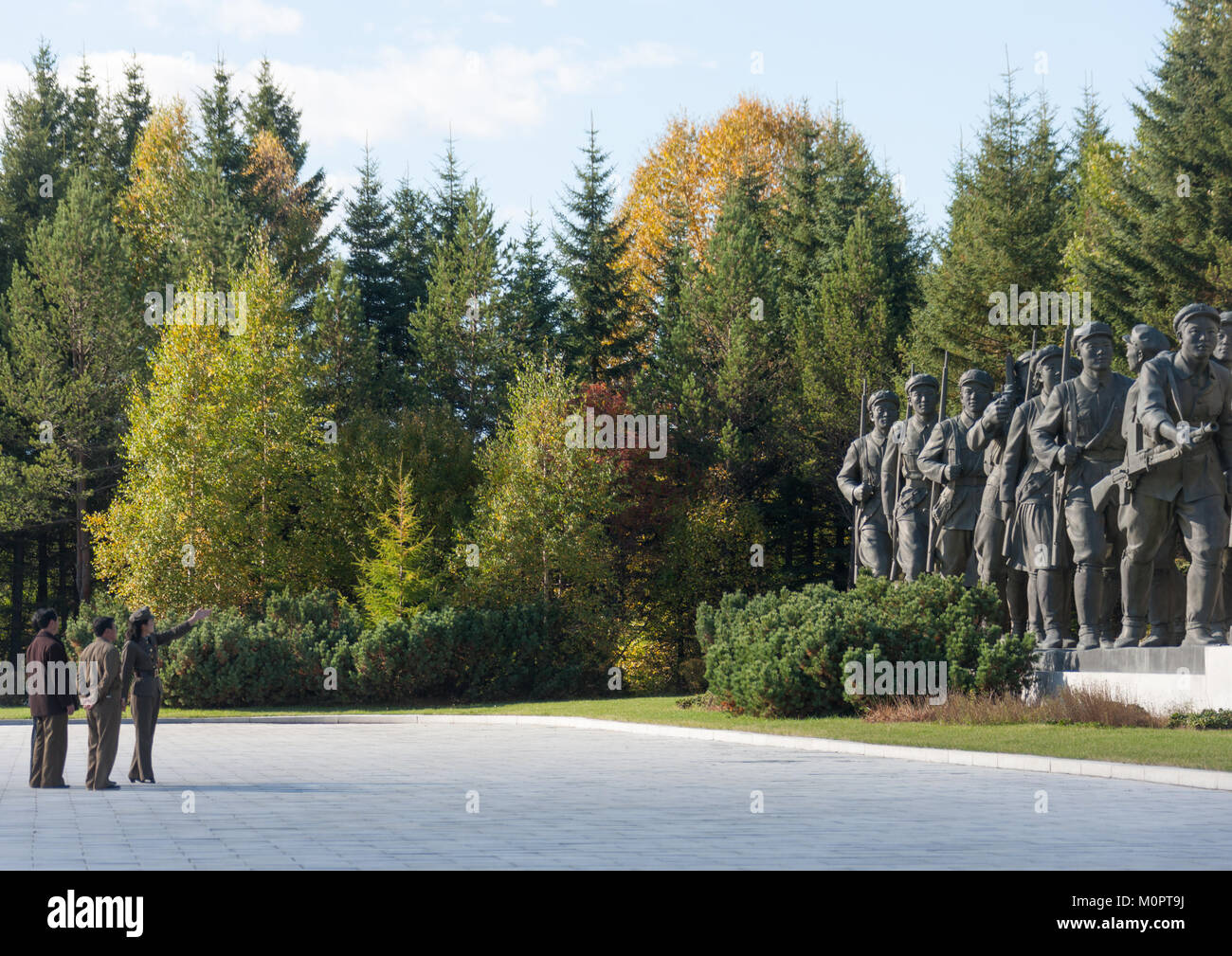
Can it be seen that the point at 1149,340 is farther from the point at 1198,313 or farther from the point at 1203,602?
the point at 1203,602

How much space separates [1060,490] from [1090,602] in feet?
5.40

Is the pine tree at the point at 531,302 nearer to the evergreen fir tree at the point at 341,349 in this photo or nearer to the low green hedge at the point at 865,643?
the evergreen fir tree at the point at 341,349

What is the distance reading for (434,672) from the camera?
33.8m

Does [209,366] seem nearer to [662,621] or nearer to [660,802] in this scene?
[662,621]

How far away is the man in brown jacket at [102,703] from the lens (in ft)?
43.5

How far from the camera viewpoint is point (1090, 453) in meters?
19.5

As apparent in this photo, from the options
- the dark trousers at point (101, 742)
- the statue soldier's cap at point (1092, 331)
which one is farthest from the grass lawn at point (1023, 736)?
the dark trousers at point (101, 742)

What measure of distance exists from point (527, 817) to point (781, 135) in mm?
48830

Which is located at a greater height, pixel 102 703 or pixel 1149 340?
pixel 1149 340

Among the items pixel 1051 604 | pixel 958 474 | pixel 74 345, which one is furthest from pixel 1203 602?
pixel 74 345

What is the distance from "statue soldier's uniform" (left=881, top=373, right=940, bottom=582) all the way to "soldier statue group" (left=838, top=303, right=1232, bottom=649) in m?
0.03

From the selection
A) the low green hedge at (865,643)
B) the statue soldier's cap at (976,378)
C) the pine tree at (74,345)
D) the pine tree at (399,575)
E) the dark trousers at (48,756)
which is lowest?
the dark trousers at (48,756)

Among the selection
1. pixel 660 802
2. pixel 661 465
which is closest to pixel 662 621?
pixel 661 465

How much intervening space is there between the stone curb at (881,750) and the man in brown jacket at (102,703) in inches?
329
